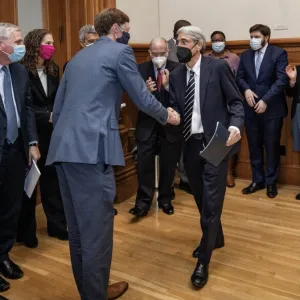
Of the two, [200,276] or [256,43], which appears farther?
[256,43]

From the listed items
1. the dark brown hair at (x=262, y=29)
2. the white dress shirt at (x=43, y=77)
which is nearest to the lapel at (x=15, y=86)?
the white dress shirt at (x=43, y=77)

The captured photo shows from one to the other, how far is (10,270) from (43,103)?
3.74 ft

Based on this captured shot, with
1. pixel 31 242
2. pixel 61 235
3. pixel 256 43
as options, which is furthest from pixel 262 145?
pixel 31 242

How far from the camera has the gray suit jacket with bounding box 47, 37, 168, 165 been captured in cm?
197

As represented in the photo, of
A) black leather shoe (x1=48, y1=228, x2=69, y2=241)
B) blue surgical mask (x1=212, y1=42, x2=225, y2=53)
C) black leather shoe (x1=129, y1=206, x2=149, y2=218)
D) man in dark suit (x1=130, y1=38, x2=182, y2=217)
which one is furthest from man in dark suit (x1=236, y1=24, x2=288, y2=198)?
black leather shoe (x1=48, y1=228, x2=69, y2=241)

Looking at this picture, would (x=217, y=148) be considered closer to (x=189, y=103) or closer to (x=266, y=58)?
(x=189, y=103)

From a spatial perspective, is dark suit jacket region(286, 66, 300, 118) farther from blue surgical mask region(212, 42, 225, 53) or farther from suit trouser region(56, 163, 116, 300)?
suit trouser region(56, 163, 116, 300)

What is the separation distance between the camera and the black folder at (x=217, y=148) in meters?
2.33

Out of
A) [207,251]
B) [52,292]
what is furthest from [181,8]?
[52,292]

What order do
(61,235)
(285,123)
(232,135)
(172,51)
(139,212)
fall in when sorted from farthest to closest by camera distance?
(285,123) → (172,51) → (139,212) → (61,235) → (232,135)

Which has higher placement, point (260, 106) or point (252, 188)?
point (260, 106)

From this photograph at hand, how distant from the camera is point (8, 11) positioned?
11.7 ft

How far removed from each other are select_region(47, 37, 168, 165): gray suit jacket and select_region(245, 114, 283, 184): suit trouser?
2.34 metres

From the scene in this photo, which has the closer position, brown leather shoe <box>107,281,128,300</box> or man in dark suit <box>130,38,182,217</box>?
brown leather shoe <box>107,281,128,300</box>
